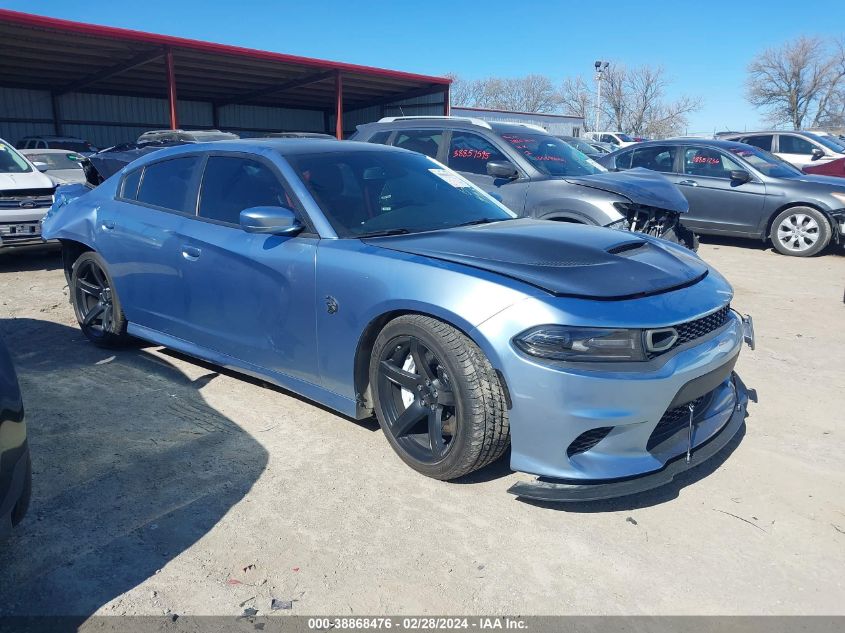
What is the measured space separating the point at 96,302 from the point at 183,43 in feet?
50.7

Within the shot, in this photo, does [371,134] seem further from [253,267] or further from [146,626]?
[146,626]

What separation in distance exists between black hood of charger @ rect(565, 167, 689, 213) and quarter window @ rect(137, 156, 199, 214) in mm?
3871

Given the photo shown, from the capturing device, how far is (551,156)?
7.39 meters

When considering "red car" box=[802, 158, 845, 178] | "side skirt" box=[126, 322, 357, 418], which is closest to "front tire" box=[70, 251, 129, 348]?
"side skirt" box=[126, 322, 357, 418]

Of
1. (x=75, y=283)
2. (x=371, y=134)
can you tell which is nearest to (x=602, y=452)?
(x=75, y=283)

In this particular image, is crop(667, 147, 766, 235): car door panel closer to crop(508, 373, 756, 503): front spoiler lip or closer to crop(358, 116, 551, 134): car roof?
crop(358, 116, 551, 134): car roof

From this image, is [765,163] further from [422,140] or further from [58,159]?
[58,159]

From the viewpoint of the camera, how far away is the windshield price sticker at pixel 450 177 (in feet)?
14.0

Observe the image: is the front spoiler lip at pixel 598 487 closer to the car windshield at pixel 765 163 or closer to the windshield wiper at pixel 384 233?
the windshield wiper at pixel 384 233

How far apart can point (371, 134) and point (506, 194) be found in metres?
2.04

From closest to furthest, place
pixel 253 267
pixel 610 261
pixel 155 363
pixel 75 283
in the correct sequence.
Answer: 1. pixel 610 261
2. pixel 253 267
3. pixel 155 363
4. pixel 75 283

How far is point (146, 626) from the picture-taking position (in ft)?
7.49

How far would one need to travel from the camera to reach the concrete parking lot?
244cm

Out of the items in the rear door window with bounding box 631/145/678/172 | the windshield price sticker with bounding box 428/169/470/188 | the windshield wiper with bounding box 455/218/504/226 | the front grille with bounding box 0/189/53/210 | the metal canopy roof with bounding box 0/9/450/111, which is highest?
the metal canopy roof with bounding box 0/9/450/111
